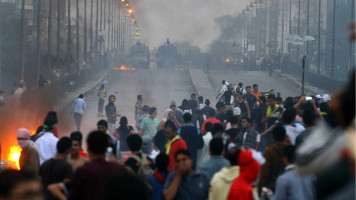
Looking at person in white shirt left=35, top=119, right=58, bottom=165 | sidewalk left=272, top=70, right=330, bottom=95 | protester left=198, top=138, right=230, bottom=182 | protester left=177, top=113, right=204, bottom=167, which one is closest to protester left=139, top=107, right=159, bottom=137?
protester left=177, top=113, right=204, bottom=167

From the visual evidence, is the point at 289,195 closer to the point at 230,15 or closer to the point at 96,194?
the point at 96,194

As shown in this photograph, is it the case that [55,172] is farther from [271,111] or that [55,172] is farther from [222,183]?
[271,111]

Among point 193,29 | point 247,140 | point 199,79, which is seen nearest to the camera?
point 247,140

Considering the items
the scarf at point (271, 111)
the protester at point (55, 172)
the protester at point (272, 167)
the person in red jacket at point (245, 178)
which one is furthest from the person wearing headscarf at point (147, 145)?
the scarf at point (271, 111)

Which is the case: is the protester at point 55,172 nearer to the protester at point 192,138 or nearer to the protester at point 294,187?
the protester at point 294,187

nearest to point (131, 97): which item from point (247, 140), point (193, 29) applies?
point (247, 140)

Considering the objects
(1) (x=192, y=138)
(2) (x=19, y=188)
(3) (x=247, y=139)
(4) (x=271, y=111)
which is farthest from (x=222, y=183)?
(4) (x=271, y=111)

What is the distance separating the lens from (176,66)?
7750cm

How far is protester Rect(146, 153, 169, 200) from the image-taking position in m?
6.76

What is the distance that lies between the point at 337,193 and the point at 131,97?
128 feet

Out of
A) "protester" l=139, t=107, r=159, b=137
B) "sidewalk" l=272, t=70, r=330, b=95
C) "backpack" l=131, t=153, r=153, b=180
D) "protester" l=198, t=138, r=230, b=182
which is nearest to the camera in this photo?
"backpack" l=131, t=153, r=153, b=180

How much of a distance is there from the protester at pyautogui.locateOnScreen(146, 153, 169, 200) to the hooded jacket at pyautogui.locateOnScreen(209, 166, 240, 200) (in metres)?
0.47

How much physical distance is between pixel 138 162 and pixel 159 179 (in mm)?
708

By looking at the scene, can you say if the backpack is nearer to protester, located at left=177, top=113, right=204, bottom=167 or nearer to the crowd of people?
the crowd of people
